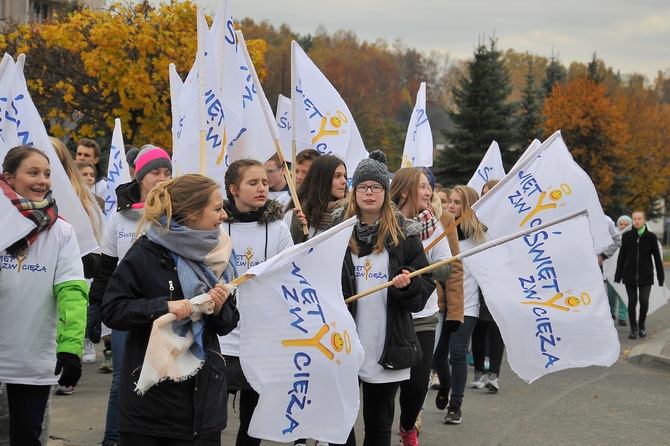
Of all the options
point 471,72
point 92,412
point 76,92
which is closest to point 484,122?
point 471,72

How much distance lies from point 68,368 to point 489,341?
5.73 meters

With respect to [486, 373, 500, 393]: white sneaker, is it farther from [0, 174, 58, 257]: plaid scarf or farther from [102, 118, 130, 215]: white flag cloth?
[0, 174, 58, 257]: plaid scarf

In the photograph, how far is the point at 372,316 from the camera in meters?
5.83

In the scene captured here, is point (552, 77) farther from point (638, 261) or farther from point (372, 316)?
point (372, 316)

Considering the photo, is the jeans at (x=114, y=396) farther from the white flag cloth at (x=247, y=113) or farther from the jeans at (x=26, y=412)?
the white flag cloth at (x=247, y=113)

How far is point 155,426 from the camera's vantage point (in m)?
4.30

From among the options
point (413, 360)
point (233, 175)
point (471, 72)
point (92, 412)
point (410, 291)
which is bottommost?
point (92, 412)

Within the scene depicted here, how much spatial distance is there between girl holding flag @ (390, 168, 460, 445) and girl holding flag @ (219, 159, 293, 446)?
39.7 inches

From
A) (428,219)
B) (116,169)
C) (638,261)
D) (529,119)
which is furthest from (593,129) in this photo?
(428,219)

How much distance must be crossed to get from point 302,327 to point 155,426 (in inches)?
39.3

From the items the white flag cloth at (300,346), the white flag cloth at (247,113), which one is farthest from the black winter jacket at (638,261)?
the white flag cloth at (300,346)

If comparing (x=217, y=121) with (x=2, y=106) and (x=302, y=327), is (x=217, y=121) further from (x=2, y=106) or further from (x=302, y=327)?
(x=302, y=327)

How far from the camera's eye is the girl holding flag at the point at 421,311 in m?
6.48

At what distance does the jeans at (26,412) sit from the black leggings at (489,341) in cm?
521
